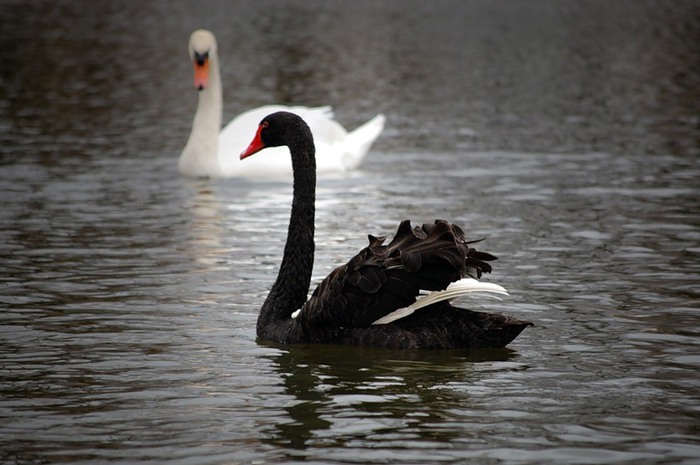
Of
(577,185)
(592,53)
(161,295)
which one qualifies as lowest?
(161,295)

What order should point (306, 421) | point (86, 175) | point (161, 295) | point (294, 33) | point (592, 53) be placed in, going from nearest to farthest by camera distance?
point (306, 421) < point (161, 295) < point (86, 175) < point (592, 53) < point (294, 33)

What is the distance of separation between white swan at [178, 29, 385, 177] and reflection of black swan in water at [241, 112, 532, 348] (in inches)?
250

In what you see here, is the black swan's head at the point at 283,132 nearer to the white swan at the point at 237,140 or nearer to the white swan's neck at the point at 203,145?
the white swan at the point at 237,140

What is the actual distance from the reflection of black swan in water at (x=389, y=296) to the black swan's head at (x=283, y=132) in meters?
0.28

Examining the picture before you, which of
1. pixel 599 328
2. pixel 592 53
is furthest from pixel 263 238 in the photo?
pixel 592 53

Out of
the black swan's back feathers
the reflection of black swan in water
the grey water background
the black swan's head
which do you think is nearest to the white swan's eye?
the grey water background

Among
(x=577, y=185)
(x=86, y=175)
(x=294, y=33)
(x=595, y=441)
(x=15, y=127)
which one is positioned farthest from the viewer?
(x=294, y=33)

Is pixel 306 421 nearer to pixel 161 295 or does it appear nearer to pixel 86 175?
pixel 161 295

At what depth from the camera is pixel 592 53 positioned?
2928 cm

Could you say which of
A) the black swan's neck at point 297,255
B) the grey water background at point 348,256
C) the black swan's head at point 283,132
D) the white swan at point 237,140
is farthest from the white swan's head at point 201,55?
the black swan's neck at point 297,255

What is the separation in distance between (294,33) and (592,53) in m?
8.94

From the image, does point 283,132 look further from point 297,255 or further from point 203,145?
point 203,145

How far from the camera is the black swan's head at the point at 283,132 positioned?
8859 millimetres

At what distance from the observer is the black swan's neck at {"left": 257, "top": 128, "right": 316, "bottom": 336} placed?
856 centimetres
